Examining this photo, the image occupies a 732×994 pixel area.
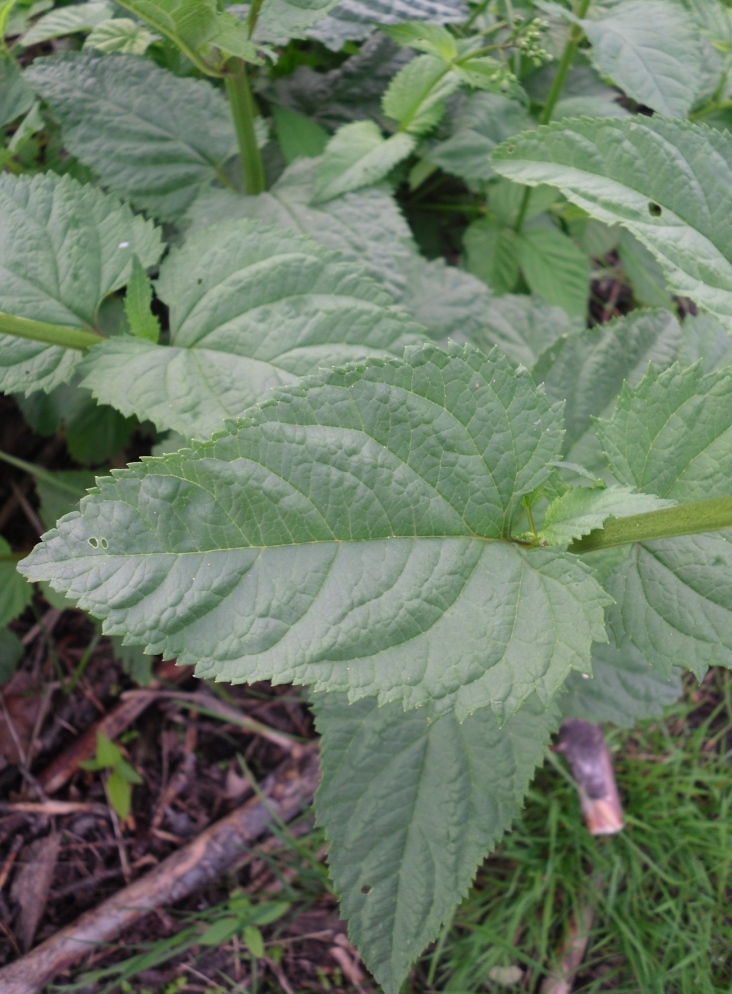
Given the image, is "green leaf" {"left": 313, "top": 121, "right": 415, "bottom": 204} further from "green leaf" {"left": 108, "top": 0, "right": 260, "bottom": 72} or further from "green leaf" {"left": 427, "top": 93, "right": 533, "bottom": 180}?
"green leaf" {"left": 108, "top": 0, "right": 260, "bottom": 72}

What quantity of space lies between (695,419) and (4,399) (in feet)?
5.99

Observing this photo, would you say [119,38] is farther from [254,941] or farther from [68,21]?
[254,941]

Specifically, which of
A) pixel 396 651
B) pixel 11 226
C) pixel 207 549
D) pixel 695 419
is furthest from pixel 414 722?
pixel 11 226

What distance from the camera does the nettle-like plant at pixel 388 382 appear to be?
2.98ft

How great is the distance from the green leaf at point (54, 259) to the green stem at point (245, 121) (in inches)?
12.3

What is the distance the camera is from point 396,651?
2.99 ft

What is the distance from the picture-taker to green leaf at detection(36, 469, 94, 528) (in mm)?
1901

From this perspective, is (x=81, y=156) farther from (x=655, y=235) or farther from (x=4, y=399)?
(x=655, y=235)

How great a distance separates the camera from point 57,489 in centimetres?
194

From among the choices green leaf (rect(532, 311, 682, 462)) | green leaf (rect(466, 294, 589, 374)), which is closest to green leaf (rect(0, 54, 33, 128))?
green leaf (rect(466, 294, 589, 374))

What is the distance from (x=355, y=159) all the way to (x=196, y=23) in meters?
0.52

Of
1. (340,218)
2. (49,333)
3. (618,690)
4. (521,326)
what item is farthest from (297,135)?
(618,690)

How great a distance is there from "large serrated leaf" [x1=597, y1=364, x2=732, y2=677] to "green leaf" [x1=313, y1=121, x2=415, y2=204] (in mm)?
881

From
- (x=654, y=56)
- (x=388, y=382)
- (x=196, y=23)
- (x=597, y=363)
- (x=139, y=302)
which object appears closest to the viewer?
(x=388, y=382)
